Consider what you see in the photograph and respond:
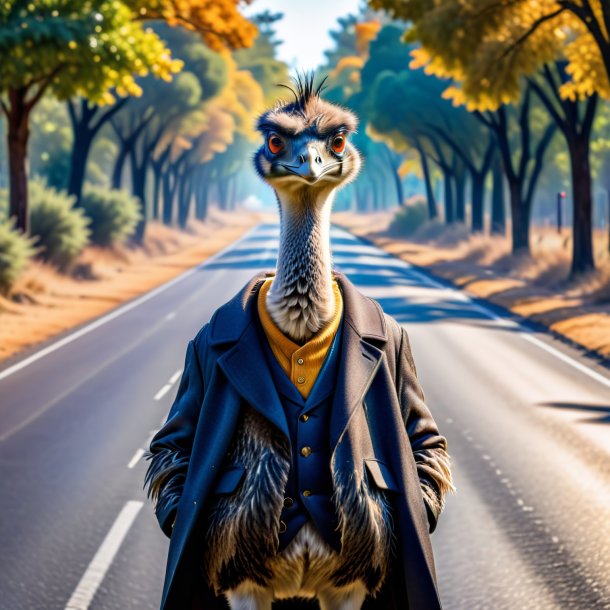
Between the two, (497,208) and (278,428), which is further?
(497,208)

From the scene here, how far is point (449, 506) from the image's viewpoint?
8570 millimetres

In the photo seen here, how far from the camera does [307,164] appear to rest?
116 inches

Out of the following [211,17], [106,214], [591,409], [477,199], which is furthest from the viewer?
[477,199]

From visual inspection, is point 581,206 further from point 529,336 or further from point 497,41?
point 529,336

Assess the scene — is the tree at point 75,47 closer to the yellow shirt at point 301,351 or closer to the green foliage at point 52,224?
the green foliage at point 52,224

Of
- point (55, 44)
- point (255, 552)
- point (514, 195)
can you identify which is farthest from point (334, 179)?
point (514, 195)

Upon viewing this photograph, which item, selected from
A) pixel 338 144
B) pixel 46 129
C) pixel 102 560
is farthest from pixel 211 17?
pixel 46 129

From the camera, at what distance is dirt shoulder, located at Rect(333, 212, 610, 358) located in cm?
2036

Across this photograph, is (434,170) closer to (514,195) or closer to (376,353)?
(514,195)

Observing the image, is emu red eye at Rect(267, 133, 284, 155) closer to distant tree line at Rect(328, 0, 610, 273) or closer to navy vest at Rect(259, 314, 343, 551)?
navy vest at Rect(259, 314, 343, 551)

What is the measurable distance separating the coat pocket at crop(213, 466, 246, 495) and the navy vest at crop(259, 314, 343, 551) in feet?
0.46

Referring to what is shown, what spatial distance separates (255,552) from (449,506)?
5.76 meters

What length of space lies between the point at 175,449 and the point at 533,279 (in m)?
27.9

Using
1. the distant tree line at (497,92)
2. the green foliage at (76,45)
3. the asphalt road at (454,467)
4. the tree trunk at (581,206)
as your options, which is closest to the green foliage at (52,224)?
the green foliage at (76,45)
